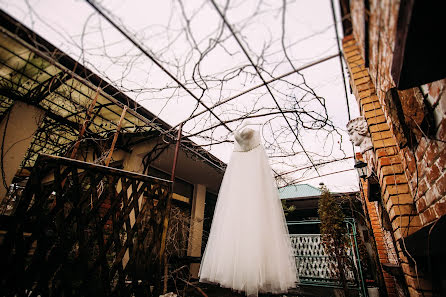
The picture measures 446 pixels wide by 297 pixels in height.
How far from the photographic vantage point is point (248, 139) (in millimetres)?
2572

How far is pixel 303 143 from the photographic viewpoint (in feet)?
12.4

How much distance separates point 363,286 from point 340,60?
4916 millimetres

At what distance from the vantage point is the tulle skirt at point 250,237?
5.61ft

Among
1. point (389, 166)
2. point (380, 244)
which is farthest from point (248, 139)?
point (380, 244)

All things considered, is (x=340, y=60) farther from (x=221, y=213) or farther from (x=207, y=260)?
(x=207, y=260)

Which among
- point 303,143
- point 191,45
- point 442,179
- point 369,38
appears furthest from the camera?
point 303,143

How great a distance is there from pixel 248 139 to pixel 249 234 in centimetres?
116

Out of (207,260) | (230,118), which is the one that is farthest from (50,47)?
(207,260)

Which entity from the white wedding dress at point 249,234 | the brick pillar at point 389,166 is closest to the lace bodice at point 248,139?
the white wedding dress at point 249,234

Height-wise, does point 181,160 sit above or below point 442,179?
above

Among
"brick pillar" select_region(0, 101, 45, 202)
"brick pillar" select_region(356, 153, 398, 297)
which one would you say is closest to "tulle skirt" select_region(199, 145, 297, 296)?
"brick pillar" select_region(356, 153, 398, 297)

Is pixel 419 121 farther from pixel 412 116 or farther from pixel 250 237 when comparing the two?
pixel 250 237

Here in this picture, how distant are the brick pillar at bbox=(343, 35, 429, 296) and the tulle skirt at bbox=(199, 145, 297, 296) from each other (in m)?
0.98

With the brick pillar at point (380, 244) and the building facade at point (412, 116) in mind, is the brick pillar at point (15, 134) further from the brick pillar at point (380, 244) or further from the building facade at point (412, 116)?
the brick pillar at point (380, 244)
